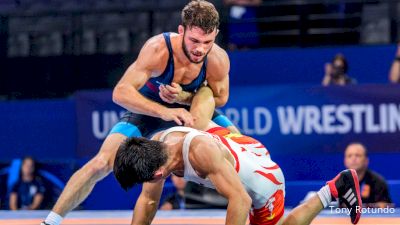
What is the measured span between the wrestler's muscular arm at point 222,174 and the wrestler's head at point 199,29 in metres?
0.75

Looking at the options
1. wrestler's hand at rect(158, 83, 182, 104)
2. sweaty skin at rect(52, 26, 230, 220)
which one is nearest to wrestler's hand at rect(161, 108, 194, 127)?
sweaty skin at rect(52, 26, 230, 220)

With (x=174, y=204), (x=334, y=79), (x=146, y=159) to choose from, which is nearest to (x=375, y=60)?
(x=334, y=79)

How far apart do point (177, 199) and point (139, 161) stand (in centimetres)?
270

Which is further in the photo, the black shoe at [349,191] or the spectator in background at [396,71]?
the spectator in background at [396,71]

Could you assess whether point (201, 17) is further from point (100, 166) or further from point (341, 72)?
point (341, 72)

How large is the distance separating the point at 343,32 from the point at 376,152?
1985 mm

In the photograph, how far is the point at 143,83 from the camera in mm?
4465

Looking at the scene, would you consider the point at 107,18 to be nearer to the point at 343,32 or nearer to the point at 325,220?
the point at 343,32

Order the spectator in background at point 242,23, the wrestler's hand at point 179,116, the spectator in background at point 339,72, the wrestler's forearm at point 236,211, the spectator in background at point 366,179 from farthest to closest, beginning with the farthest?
the spectator in background at point 242,23
the spectator in background at point 339,72
the spectator in background at point 366,179
the wrestler's hand at point 179,116
the wrestler's forearm at point 236,211

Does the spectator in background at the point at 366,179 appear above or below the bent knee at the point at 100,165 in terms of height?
below

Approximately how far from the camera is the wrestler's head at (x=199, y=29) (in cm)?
418

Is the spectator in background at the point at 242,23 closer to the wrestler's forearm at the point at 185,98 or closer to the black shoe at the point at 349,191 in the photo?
the wrestler's forearm at the point at 185,98

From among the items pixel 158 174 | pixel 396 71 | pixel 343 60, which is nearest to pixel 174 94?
pixel 158 174

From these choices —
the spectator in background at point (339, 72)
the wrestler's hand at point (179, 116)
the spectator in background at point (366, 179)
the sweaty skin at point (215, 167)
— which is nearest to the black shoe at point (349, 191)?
the sweaty skin at point (215, 167)
